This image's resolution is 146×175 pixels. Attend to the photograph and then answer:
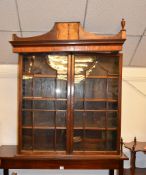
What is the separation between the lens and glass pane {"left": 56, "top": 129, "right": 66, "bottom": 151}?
2.49m

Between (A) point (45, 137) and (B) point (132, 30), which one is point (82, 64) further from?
(A) point (45, 137)

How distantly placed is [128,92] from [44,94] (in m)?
1.18

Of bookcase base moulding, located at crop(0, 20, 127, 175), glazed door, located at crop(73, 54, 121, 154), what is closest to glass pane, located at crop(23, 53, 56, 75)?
bookcase base moulding, located at crop(0, 20, 127, 175)

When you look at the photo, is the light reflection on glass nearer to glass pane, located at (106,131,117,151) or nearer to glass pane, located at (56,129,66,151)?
glass pane, located at (56,129,66,151)

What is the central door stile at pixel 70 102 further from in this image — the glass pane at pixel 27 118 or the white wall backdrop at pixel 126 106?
the white wall backdrop at pixel 126 106

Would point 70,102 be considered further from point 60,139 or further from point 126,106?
point 126,106

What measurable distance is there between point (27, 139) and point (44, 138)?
0.19 m

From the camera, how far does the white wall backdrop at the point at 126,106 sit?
2.94 meters

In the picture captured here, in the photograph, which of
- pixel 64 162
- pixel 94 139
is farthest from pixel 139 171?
pixel 64 162

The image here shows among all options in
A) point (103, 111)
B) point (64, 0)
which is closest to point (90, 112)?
point (103, 111)

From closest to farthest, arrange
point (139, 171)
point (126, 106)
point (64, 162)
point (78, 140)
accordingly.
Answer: point (64, 162)
point (78, 140)
point (139, 171)
point (126, 106)

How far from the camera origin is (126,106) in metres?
2.99

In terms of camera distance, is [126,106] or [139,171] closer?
[139,171]

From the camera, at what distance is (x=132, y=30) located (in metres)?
2.48
